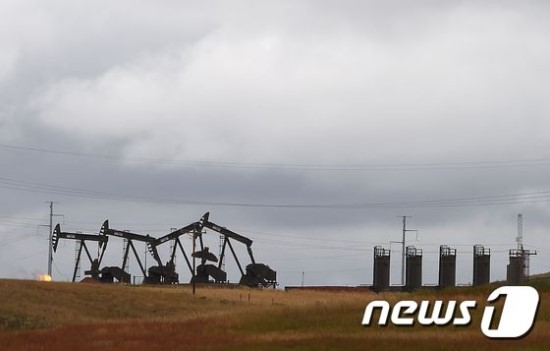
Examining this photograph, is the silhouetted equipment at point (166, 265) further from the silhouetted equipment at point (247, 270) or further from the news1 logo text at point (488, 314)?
the news1 logo text at point (488, 314)

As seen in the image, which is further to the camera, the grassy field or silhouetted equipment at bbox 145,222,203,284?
silhouetted equipment at bbox 145,222,203,284

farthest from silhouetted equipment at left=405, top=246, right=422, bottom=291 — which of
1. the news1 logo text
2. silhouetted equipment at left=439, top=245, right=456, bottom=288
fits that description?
the news1 logo text

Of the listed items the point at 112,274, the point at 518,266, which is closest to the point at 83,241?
the point at 112,274

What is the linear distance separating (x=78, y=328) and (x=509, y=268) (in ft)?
190

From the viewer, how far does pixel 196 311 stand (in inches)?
3056

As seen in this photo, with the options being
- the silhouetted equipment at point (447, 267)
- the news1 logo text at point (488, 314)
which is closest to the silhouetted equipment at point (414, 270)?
the silhouetted equipment at point (447, 267)

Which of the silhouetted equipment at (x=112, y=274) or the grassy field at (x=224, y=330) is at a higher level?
the silhouetted equipment at (x=112, y=274)

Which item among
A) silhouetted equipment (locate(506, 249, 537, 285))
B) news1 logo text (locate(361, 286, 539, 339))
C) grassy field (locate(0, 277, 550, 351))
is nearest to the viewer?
news1 logo text (locate(361, 286, 539, 339))

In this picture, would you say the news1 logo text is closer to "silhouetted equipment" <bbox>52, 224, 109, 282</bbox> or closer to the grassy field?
the grassy field

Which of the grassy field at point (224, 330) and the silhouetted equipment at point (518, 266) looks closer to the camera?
the grassy field at point (224, 330)

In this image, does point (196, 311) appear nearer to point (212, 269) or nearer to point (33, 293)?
point (33, 293)

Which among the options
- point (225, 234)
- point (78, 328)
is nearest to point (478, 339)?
point (78, 328)

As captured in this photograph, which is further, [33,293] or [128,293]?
[128,293]

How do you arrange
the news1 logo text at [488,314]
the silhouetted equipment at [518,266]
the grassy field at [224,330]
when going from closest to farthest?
the news1 logo text at [488,314] < the grassy field at [224,330] < the silhouetted equipment at [518,266]
